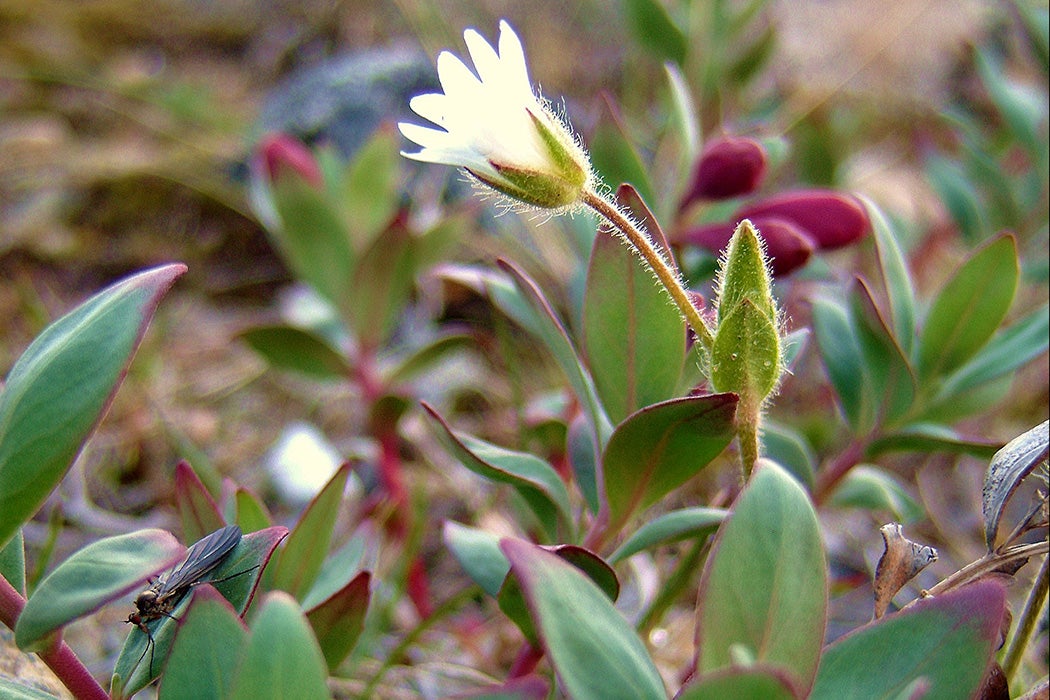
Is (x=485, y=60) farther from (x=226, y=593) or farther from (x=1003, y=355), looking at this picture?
(x=1003, y=355)

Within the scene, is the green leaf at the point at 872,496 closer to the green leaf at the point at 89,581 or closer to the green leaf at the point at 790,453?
the green leaf at the point at 790,453

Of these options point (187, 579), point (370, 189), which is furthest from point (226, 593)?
point (370, 189)

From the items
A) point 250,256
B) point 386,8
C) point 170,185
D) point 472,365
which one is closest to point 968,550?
point 472,365

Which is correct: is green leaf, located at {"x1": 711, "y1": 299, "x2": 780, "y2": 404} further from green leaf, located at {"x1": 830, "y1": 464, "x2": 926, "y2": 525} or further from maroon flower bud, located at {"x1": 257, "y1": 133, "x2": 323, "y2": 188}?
maroon flower bud, located at {"x1": 257, "y1": 133, "x2": 323, "y2": 188}

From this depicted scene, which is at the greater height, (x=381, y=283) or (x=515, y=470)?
(x=381, y=283)

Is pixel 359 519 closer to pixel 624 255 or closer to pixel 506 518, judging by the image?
pixel 506 518
